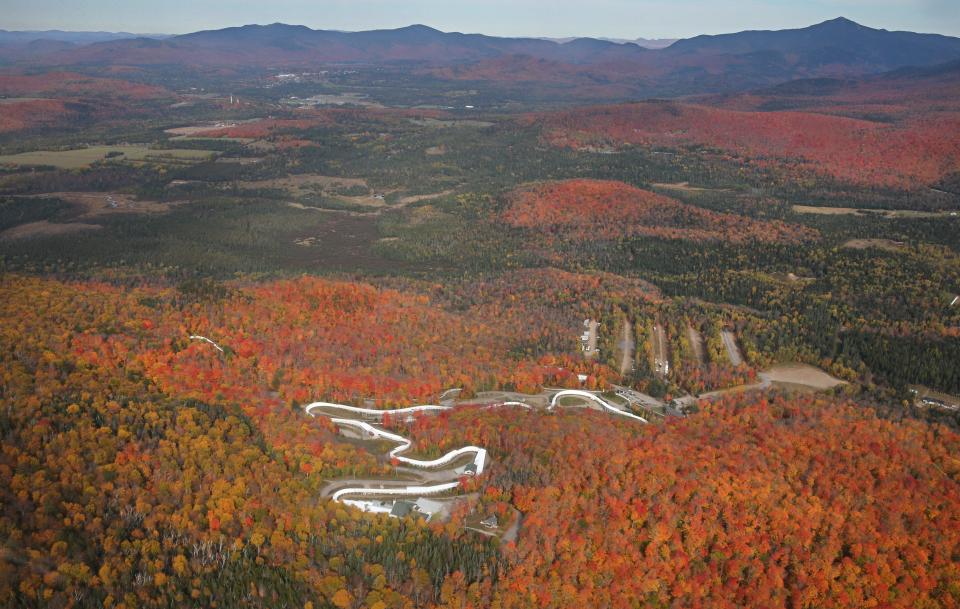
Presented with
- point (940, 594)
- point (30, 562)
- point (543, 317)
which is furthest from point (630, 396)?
point (30, 562)

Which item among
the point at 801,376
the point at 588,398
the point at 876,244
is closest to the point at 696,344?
the point at 801,376

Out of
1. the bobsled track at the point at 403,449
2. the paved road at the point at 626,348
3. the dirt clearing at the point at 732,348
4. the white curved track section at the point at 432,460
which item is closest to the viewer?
the bobsled track at the point at 403,449

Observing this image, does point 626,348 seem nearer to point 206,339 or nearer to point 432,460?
point 432,460

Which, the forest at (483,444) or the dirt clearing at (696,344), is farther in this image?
the dirt clearing at (696,344)

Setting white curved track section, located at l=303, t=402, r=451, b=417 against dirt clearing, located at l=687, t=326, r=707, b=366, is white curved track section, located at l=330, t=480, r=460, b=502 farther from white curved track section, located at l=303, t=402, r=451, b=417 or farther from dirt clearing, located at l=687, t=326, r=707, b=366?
dirt clearing, located at l=687, t=326, r=707, b=366

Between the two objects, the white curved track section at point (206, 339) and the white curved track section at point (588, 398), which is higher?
the white curved track section at point (206, 339)

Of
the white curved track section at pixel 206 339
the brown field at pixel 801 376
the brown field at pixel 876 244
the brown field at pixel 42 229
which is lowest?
the brown field at pixel 801 376

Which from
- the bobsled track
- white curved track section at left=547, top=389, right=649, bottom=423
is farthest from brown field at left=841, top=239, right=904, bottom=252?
the bobsled track

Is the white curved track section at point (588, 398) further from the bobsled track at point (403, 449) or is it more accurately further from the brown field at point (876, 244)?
the brown field at point (876, 244)

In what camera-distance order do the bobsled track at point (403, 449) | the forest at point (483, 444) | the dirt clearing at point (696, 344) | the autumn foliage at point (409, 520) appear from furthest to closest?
the dirt clearing at point (696, 344)
the bobsled track at point (403, 449)
the forest at point (483, 444)
the autumn foliage at point (409, 520)

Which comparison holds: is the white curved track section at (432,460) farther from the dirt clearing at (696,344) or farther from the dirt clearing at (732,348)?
the dirt clearing at (732,348)

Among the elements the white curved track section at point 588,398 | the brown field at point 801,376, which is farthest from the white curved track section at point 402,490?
the brown field at point 801,376
